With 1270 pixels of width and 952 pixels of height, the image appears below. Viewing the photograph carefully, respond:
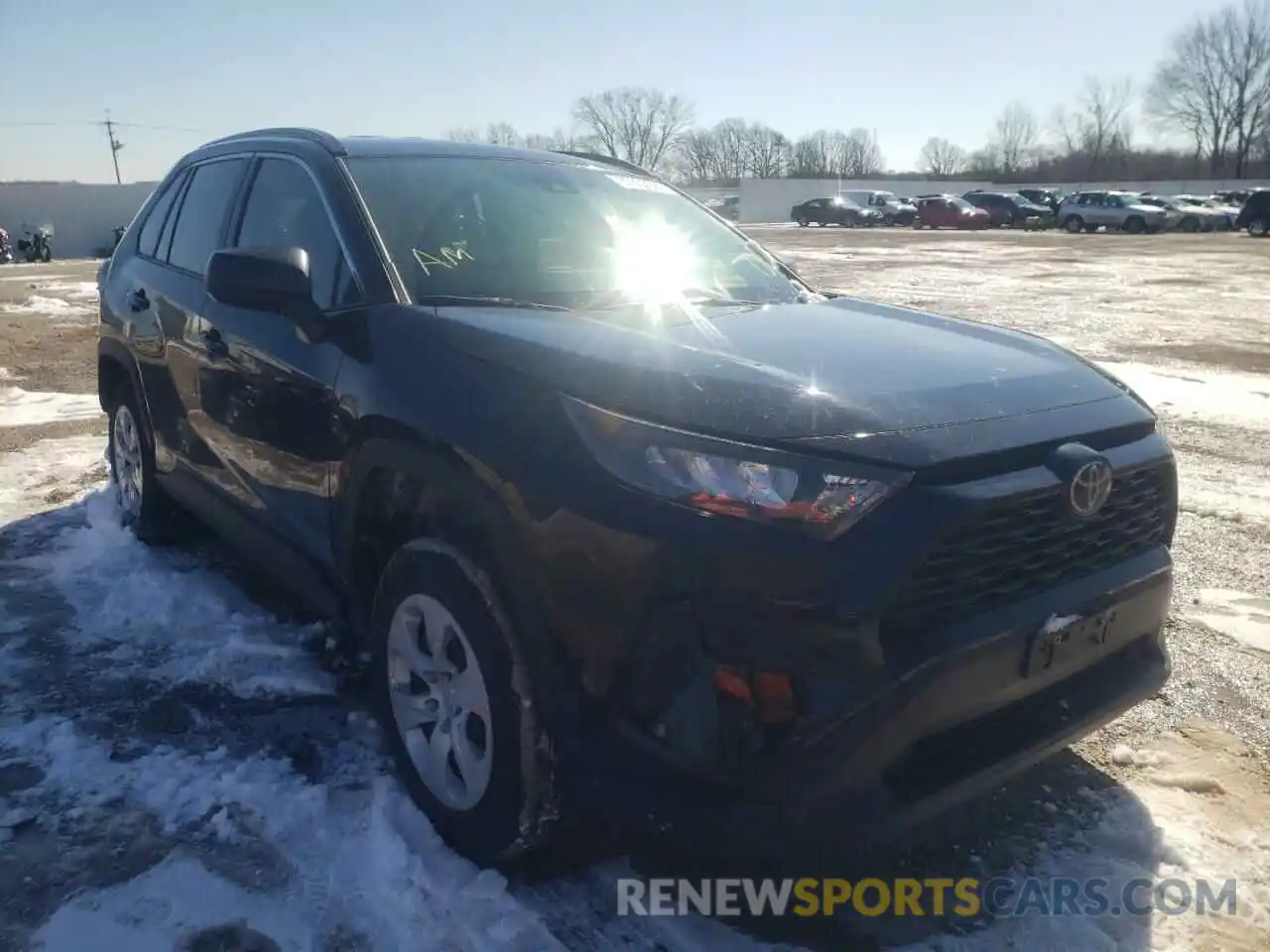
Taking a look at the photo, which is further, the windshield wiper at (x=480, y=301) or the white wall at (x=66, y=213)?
the white wall at (x=66, y=213)

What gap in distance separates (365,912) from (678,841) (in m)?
0.84

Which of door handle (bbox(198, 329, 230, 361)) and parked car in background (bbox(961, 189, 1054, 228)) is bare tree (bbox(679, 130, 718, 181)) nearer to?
parked car in background (bbox(961, 189, 1054, 228))

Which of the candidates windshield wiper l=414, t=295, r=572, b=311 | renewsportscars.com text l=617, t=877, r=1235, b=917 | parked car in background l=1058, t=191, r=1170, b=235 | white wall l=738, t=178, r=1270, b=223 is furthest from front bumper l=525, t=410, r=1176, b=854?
white wall l=738, t=178, r=1270, b=223

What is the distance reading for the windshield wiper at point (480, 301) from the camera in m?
2.83

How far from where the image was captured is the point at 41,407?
8.16 metres

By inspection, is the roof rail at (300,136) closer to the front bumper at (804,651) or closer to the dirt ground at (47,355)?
the front bumper at (804,651)

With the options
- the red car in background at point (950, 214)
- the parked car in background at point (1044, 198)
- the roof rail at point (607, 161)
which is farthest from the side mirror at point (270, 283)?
the parked car in background at point (1044, 198)

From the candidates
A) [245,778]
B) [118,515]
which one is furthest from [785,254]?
[245,778]

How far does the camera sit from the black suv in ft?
6.49

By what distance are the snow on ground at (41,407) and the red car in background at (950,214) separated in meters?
43.5

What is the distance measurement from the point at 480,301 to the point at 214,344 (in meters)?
1.31

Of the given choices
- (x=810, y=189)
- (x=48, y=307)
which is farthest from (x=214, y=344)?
(x=810, y=189)

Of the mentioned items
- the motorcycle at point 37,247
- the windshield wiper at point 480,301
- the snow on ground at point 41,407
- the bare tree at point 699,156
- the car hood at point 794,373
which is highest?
the bare tree at point 699,156

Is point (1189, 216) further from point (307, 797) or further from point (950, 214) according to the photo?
point (307, 797)
